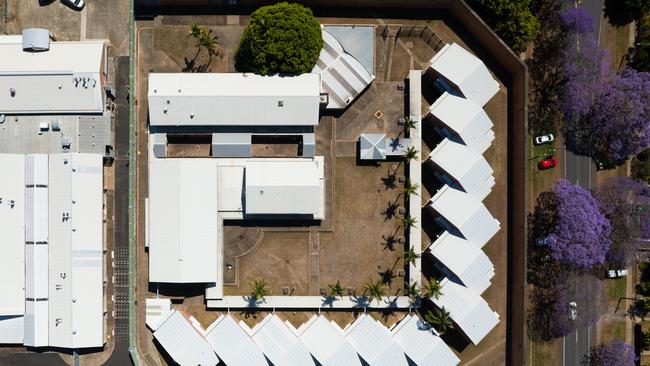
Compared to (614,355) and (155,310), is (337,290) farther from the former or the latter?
(614,355)

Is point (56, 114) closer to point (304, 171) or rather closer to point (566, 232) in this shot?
point (304, 171)

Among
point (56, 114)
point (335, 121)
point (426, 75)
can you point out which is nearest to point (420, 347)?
point (335, 121)

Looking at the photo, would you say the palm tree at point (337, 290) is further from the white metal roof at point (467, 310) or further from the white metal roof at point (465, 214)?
the white metal roof at point (465, 214)

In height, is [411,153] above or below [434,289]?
above

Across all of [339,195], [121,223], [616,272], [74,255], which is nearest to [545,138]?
[616,272]

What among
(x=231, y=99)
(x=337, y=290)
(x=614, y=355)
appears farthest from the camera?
(x=614, y=355)

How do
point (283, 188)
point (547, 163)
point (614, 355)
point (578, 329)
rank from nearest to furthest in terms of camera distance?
point (283, 188) → point (614, 355) → point (547, 163) → point (578, 329)

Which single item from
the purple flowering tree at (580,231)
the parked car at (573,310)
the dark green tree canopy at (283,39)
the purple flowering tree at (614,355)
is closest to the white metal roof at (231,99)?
the dark green tree canopy at (283,39)

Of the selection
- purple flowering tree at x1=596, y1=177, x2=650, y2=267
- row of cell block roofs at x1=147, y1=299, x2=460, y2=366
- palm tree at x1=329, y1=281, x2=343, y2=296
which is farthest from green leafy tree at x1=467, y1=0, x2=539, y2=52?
row of cell block roofs at x1=147, y1=299, x2=460, y2=366
